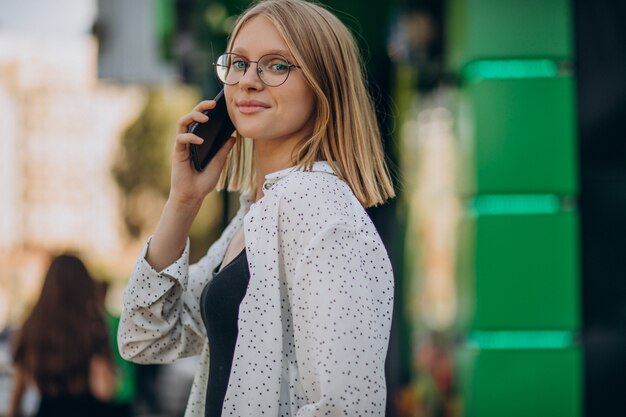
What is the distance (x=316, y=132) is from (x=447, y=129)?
596 centimetres

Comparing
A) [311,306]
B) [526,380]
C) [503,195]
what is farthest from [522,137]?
[311,306]

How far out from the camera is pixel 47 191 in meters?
58.8

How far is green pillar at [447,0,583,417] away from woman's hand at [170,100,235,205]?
131 inches

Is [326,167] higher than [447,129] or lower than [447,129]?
lower

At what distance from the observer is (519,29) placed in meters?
5.35

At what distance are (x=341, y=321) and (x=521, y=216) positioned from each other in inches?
146

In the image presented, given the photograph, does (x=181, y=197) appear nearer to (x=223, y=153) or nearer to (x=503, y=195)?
(x=223, y=153)

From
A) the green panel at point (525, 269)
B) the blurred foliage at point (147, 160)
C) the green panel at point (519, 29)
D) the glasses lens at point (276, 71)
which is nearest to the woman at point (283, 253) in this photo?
the glasses lens at point (276, 71)

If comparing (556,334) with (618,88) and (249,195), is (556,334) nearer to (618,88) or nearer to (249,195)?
(618,88)

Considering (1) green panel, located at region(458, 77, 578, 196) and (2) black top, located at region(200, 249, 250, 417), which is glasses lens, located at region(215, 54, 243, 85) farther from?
(1) green panel, located at region(458, 77, 578, 196)

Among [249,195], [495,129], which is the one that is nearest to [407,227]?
[495,129]

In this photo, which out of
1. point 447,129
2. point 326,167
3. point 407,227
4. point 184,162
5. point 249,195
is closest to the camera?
point 326,167

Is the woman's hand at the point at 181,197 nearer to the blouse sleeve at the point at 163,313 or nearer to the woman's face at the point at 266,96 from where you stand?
the blouse sleeve at the point at 163,313

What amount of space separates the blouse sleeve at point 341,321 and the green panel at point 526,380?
350 cm
